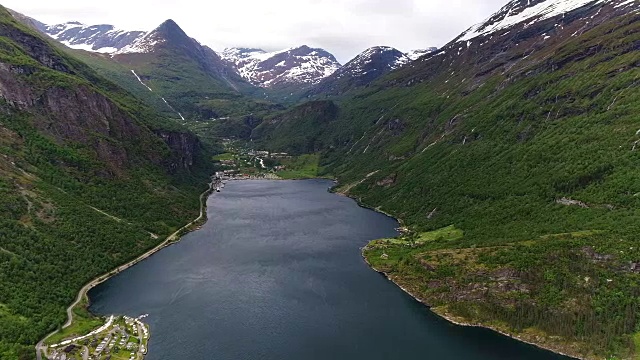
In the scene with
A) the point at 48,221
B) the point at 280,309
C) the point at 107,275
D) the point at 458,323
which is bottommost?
the point at 107,275

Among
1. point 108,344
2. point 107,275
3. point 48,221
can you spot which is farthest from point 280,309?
point 48,221

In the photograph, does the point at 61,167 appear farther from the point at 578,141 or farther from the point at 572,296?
the point at 578,141

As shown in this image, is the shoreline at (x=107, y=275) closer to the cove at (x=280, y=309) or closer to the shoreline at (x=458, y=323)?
the cove at (x=280, y=309)

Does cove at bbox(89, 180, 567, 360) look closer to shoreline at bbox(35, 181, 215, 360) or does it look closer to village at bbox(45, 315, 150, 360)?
shoreline at bbox(35, 181, 215, 360)

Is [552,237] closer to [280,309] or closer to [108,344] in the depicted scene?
[280,309]

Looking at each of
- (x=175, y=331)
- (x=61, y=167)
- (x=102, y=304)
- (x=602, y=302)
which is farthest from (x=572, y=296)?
(x=61, y=167)

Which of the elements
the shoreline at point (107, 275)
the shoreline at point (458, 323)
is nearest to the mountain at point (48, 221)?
the shoreline at point (107, 275)
